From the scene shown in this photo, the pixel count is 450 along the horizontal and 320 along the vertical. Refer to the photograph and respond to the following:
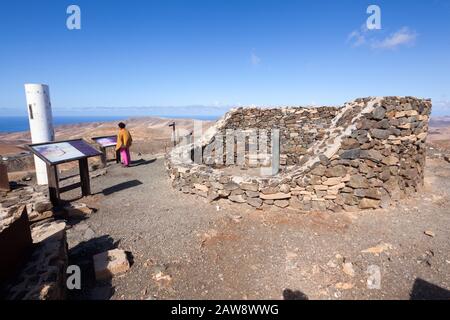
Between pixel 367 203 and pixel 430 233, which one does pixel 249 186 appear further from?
pixel 430 233

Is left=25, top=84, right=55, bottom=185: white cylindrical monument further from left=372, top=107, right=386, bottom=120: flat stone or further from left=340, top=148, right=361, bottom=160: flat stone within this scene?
left=372, top=107, right=386, bottom=120: flat stone

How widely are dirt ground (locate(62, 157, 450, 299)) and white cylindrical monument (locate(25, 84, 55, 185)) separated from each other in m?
2.88

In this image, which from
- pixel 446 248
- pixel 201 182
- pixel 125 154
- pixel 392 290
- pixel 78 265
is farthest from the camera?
pixel 125 154

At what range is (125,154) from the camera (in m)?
11.6

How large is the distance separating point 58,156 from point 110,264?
4.01 m

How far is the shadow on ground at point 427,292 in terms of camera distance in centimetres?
361

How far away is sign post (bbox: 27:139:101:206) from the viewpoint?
21.1 ft

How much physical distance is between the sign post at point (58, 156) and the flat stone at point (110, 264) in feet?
10.9

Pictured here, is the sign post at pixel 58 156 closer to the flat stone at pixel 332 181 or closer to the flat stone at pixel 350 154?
the flat stone at pixel 332 181

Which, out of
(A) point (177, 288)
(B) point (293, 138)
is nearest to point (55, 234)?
(A) point (177, 288)

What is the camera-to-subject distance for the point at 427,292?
371 cm

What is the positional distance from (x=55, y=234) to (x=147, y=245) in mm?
1626

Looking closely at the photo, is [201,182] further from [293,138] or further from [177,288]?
[293,138]

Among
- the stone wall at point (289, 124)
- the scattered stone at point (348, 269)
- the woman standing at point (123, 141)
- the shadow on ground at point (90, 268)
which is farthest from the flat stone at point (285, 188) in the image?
the woman standing at point (123, 141)
